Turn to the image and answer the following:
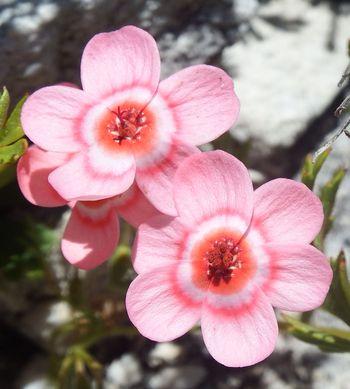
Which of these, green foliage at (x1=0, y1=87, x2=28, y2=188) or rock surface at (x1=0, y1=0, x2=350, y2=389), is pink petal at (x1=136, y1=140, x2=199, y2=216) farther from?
rock surface at (x1=0, y1=0, x2=350, y2=389)

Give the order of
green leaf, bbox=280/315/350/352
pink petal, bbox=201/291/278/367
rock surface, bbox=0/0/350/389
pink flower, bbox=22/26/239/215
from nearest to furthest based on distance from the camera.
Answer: pink petal, bbox=201/291/278/367 < pink flower, bbox=22/26/239/215 < green leaf, bbox=280/315/350/352 < rock surface, bbox=0/0/350/389

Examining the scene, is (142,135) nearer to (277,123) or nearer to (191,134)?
(191,134)

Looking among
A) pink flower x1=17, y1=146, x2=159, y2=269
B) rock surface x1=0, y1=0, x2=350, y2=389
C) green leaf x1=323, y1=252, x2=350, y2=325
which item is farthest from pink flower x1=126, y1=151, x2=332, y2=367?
rock surface x1=0, y1=0, x2=350, y2=389

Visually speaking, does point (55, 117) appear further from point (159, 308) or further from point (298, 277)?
point (298, 277)

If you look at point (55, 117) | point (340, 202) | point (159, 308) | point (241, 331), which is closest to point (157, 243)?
point (159, 308)

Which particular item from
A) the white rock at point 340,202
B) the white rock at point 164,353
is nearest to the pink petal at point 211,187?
the white rock at point 340,202

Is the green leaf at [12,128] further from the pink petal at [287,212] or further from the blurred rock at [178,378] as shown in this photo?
the blurred rock at [178,378]
